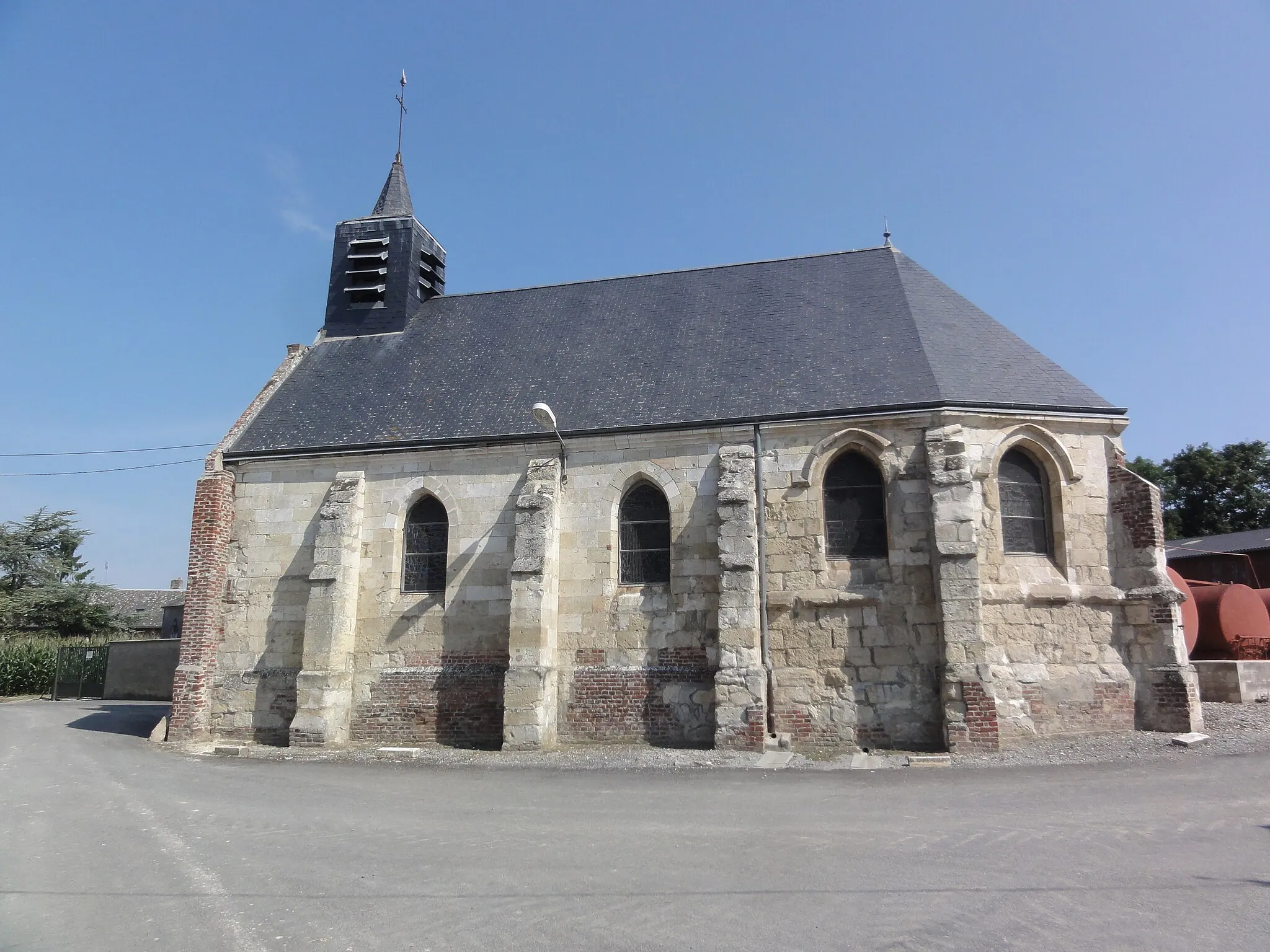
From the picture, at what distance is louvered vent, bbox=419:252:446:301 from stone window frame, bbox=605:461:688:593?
9192 mm

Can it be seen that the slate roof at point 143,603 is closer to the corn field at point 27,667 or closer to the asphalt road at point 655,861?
the corn field at point 27,667

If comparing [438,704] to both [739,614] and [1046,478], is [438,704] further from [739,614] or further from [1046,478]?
[1046,478]

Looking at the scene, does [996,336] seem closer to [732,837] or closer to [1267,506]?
[732,837]

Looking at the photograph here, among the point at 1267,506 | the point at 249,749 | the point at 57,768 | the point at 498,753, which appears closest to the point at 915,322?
the point at 498,753

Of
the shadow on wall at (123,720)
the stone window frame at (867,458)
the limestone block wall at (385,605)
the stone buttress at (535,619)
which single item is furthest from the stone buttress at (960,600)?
the shadow on wall at (123,720)

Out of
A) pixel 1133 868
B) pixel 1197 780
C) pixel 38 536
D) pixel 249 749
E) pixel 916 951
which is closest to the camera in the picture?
pixel 916 951

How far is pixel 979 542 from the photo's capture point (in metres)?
13.0

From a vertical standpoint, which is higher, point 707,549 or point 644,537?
point 644,537

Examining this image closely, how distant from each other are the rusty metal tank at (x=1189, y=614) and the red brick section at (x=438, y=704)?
12.1 metres

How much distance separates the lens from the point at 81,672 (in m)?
27.4

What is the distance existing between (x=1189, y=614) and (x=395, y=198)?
20104mm

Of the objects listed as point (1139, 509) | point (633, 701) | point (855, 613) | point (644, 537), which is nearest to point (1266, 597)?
point (1139, 509)

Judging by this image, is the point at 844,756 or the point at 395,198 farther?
the point at 395,198

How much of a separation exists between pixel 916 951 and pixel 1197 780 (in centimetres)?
672
